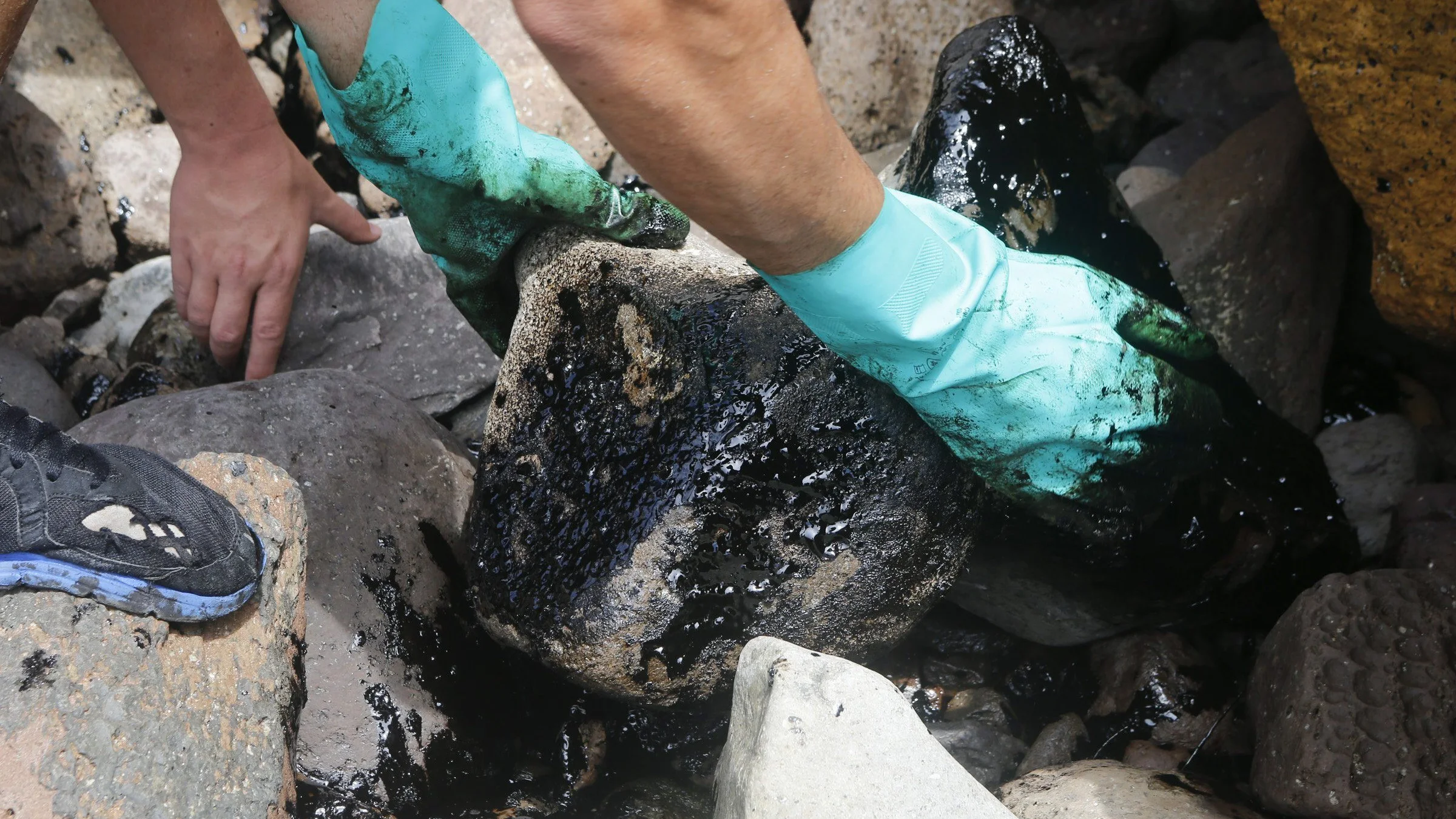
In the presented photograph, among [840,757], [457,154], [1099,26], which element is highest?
[1099,26]

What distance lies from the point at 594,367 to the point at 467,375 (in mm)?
982

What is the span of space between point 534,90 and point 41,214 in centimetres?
163

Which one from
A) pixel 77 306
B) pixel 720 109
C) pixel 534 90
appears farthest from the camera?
pixel 534 90

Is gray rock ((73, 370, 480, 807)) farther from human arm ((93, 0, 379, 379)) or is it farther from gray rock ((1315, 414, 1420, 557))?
gray rock ((1315, 414, 1420, 557))

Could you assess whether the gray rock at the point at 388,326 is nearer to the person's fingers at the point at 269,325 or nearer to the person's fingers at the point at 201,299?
the person's fingers at the point at 269,325

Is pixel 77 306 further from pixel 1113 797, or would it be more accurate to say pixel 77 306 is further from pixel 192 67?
pixel 1113 797

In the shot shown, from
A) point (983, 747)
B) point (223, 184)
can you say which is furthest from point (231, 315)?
point (983, 747)

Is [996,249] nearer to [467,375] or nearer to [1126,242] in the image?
[1126,242]

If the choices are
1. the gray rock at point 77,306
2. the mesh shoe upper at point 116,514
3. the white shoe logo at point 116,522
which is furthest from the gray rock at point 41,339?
the white shoe logo at point 116,522

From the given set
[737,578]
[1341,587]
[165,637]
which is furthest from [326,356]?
[1341,587]

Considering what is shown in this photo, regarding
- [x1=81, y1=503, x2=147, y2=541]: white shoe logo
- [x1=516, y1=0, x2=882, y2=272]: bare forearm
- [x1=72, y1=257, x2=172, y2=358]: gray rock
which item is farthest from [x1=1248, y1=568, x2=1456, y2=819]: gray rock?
[x1=72, y1=257, x2=172, y2=358]: gray rock

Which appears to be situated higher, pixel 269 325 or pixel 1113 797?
pixel 269 325

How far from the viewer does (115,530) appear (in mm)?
1558

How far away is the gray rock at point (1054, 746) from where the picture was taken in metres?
2.09
